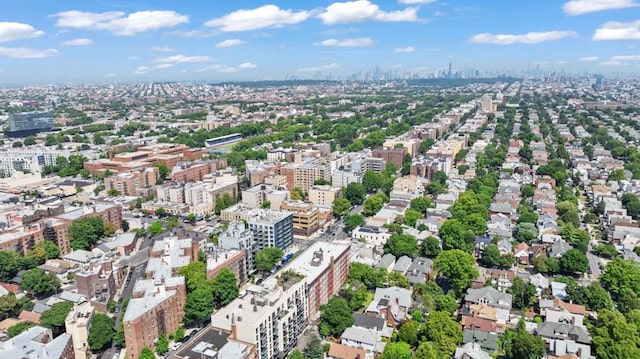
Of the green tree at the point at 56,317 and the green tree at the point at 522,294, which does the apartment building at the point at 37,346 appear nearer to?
the green tree at the point at 56,317

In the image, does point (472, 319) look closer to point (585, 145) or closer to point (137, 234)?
point (137, 234)

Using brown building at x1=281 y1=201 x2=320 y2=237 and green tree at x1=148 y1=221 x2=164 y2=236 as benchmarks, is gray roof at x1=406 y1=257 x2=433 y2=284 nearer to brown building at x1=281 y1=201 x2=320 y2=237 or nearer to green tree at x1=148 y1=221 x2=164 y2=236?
brown building at x1=281 y1=201 x2=320 y2=237

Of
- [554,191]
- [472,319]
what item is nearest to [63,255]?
[472,319]

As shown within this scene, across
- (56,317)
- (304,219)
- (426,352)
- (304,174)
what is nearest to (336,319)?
(426,352)

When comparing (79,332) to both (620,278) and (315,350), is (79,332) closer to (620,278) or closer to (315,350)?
(315,350)

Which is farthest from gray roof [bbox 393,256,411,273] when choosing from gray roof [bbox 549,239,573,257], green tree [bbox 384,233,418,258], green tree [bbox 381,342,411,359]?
gray roof [bbox 549,239,573,257]
